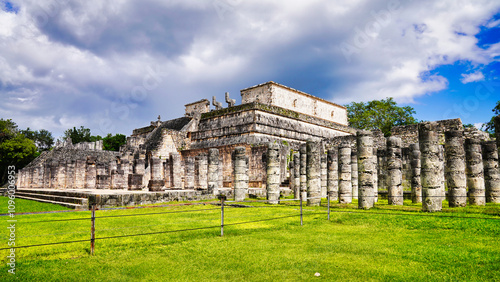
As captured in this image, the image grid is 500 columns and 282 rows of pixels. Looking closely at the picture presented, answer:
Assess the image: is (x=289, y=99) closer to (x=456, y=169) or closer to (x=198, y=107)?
(x=198, y=107)

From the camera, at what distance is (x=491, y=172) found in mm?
11664

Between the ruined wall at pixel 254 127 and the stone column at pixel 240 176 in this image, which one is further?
the ruined wall at pixel 254 127

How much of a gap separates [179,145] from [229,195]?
11.3 metres

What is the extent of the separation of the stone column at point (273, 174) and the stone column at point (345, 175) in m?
2.54

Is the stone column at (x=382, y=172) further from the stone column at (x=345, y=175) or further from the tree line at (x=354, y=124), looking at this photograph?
the tree line at (x=354, y=124)

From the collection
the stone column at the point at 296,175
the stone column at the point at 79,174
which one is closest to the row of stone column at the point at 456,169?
the stone column at the point at 296,175

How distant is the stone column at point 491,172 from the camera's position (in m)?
11.6

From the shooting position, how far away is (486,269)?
12.3ft

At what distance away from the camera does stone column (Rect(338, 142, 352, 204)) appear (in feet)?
40.4

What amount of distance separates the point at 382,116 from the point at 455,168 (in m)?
30.2

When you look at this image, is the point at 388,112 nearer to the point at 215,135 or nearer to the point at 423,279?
the point at 215,135

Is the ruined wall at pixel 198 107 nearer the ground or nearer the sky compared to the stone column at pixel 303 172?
nearer the sky

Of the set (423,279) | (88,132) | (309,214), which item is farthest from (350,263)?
(88,132)

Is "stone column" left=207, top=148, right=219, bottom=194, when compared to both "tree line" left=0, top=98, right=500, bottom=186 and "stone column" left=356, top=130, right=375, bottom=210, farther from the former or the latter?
"tree line" left=0, top=98, right=500, bottom=186
